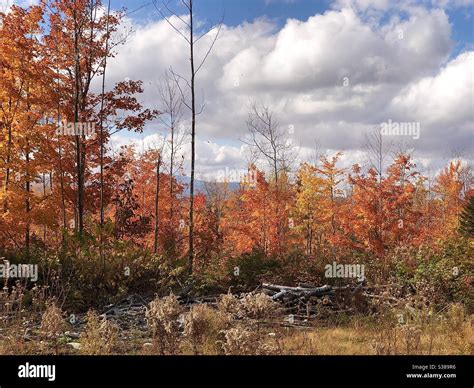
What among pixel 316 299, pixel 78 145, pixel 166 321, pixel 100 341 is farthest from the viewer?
pixel 78 145

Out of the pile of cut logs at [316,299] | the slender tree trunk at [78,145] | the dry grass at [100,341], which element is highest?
the slender tree trunk at [78,145]

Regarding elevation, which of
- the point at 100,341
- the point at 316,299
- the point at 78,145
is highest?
the point at 78,145

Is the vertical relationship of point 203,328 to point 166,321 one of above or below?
below

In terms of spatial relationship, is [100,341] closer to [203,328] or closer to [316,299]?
[203,328]

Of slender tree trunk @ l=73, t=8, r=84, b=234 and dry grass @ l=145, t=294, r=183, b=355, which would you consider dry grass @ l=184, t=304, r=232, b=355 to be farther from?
slender tree trunk @ l=73, t=8, r=84, b=234

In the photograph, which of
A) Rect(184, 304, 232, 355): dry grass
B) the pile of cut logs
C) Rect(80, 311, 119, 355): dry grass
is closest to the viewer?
Rect(184, 304, 232, 355): dry grass

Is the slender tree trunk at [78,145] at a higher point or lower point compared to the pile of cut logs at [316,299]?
higher

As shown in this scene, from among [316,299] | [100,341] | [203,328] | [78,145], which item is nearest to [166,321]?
[203,328]

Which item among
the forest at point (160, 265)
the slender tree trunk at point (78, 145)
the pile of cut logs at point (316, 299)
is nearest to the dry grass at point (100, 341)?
the forest at point (160, 265)

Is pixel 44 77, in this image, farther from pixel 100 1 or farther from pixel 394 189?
pixel 394 189

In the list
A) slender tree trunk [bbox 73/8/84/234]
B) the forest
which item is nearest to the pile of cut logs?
the forest

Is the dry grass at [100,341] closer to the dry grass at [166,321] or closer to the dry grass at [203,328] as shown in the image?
the dry grass at [166,321]

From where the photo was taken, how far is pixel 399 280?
31.4ft
